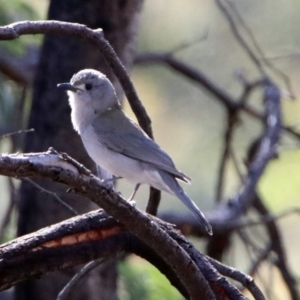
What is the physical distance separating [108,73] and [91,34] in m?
1.21

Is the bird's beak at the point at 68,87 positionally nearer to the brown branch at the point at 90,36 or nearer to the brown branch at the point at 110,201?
the brown branch at the point at 90,36

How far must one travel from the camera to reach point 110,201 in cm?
188

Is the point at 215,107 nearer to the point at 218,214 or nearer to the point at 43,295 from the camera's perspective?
the point at 218,214

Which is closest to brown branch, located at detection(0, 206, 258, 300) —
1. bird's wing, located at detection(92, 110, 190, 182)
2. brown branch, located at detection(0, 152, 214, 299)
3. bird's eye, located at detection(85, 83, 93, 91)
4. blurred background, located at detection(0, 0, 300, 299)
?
brown branch, located at detection(0, 152, 214, 299)

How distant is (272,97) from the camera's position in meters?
4.55

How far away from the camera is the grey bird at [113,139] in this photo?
3.06 metres

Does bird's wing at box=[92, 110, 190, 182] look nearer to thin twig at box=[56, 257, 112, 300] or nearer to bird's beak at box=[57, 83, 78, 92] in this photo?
bird's beak at box=[57, 83, 78, 92]

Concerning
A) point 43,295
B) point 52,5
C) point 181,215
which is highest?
point 52,5

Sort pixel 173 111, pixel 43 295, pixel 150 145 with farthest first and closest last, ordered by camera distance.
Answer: pixel 173 111 < pixel 43 295 < pixel 150 145

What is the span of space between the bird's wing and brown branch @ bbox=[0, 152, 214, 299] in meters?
0.93

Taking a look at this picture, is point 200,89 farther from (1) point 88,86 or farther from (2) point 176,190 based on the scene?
(2) point 176,190

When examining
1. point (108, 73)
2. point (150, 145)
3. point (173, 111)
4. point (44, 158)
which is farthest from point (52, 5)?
point (173, 111)

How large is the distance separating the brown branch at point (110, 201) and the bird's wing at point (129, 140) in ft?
3.05

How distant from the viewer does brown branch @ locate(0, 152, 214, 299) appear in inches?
66.0
